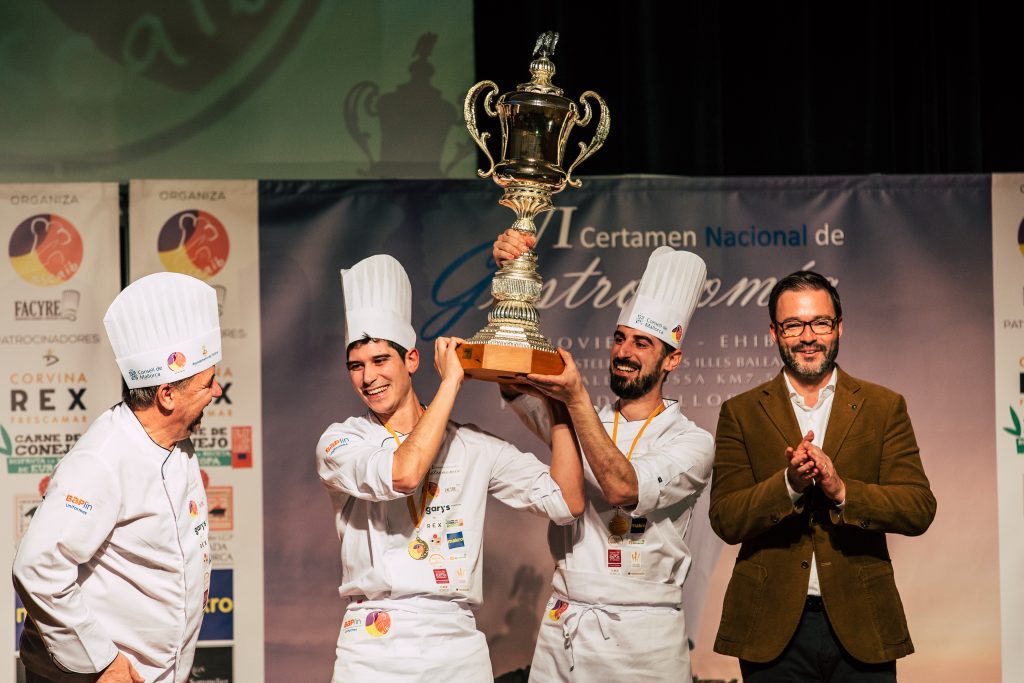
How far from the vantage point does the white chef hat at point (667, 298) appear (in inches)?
146

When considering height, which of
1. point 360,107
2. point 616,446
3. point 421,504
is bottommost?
point 421,504

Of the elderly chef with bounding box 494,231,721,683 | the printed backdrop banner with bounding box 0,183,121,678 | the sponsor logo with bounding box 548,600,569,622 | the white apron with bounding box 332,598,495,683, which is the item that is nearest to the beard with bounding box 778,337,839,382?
the elderly chef with bounding box 494,231,721,683

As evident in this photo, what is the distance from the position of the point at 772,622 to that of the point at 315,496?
203 cm

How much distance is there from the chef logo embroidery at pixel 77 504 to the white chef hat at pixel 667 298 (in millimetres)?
1678

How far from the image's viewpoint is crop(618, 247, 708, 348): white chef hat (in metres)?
3.71

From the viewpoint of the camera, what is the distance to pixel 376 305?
338cm

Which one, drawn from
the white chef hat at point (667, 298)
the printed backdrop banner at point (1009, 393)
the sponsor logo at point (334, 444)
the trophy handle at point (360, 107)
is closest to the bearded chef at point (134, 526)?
the sponsor logo at point (334, 444)

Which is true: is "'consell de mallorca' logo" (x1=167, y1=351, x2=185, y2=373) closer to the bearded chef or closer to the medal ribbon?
the bearded chef

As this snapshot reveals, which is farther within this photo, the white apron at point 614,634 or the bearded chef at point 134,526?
the white apron at point 614,634

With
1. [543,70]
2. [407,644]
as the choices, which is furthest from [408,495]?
[543,70]

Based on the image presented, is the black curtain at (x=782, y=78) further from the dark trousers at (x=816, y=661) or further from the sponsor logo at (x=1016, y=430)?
the dark trousers at (x=816, y=661)

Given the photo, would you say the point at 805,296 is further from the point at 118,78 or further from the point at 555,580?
the point at 118,78

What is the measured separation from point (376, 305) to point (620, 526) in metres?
0.96

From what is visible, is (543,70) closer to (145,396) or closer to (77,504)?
(145,396)
